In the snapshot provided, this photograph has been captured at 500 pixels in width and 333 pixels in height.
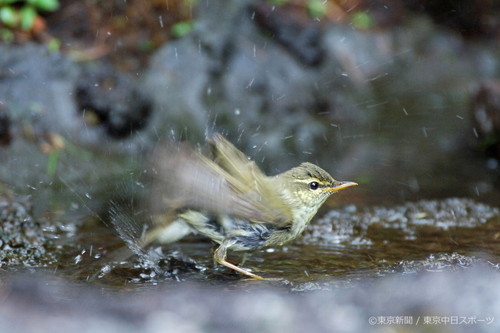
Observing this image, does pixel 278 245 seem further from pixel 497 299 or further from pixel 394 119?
pixel 394 119

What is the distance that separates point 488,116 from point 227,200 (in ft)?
13.9

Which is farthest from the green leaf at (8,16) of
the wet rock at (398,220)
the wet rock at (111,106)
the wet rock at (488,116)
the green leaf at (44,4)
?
the wet rock at (488,116)

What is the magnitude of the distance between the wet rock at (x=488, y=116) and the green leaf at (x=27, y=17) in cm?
502

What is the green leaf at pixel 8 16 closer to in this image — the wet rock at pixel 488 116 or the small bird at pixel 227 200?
the small bird at pixel 227 200

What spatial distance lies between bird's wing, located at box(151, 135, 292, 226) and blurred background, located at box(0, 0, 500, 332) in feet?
1.29

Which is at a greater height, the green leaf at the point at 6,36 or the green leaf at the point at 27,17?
the green leaf at the point at 27,17

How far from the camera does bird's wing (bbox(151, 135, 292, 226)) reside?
477 cm

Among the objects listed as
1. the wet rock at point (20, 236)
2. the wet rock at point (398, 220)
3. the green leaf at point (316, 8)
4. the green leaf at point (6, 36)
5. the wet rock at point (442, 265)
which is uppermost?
the green leaf at point (316, 8)

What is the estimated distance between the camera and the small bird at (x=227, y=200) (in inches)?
190

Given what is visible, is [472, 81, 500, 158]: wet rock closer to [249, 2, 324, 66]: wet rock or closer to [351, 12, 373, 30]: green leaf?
[351, 12, 373, 30]: green leaf

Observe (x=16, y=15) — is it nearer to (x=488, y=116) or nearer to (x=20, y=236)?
(x=20, y=236)

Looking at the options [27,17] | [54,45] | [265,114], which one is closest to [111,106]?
[54,45]

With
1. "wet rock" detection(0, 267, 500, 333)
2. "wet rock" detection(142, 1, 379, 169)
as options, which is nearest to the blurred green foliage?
"wet rock" detection(142, 1, 379, 169)

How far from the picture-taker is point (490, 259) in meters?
4.57
